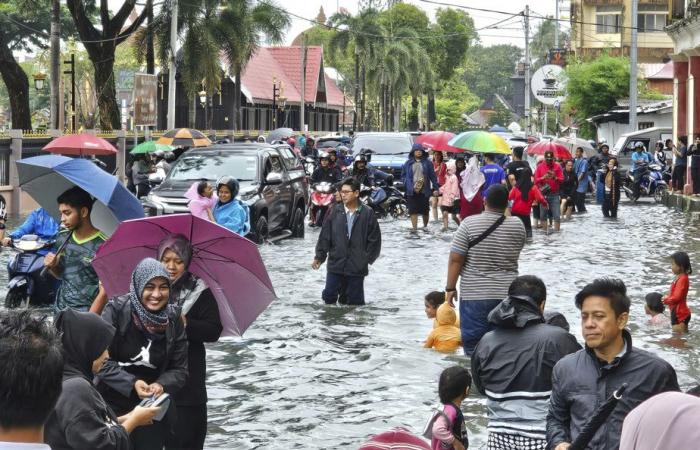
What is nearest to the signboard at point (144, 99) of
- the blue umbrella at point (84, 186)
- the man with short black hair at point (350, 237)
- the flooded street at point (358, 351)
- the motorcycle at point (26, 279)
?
the flooded street at point (358, 351)

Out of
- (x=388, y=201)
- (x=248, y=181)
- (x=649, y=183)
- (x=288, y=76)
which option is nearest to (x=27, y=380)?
(x=248, y=181)

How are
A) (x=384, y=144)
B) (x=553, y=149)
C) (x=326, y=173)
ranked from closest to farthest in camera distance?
(x=553, y=149) < (x=326, y=173) < (x=384, y=144)

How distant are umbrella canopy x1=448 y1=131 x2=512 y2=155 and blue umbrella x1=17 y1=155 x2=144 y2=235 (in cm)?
1265

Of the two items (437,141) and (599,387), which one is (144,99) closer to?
(437,141)

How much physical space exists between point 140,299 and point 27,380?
2.31m

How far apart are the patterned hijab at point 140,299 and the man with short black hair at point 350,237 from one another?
7.57 metres

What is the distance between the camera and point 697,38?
34.3m

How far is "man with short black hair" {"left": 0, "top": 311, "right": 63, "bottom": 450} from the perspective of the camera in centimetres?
359

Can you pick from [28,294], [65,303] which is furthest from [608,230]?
[65,303]

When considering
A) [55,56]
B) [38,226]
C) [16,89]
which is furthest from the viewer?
[16,89]

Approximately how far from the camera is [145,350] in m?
6.14

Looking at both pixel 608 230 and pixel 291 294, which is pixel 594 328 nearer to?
pixel 291 294

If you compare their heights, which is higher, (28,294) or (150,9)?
(150,9)

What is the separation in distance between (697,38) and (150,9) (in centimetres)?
2273
